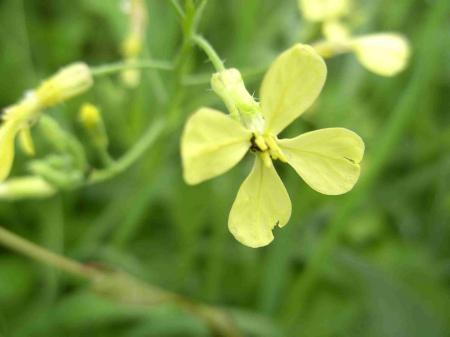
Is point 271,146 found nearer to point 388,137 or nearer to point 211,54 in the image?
point 211,54

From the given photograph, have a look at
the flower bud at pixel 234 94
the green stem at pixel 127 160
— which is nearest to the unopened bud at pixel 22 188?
the green stem at pixel 127 160

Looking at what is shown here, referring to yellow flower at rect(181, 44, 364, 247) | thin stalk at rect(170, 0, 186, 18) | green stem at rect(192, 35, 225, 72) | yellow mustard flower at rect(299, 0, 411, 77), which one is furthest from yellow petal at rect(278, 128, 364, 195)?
yellow mustard flower at rect(299, 0, 411, 77)

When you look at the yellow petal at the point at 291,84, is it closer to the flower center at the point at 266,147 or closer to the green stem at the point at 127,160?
the flower center at the point at 266,147

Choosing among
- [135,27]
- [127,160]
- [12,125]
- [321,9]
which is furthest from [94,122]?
[321,9]

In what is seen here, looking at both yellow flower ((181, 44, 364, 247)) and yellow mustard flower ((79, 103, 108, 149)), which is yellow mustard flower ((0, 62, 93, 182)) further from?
yellow flower ((181, 44, 364, 247))

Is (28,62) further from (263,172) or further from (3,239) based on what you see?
(263,172)
